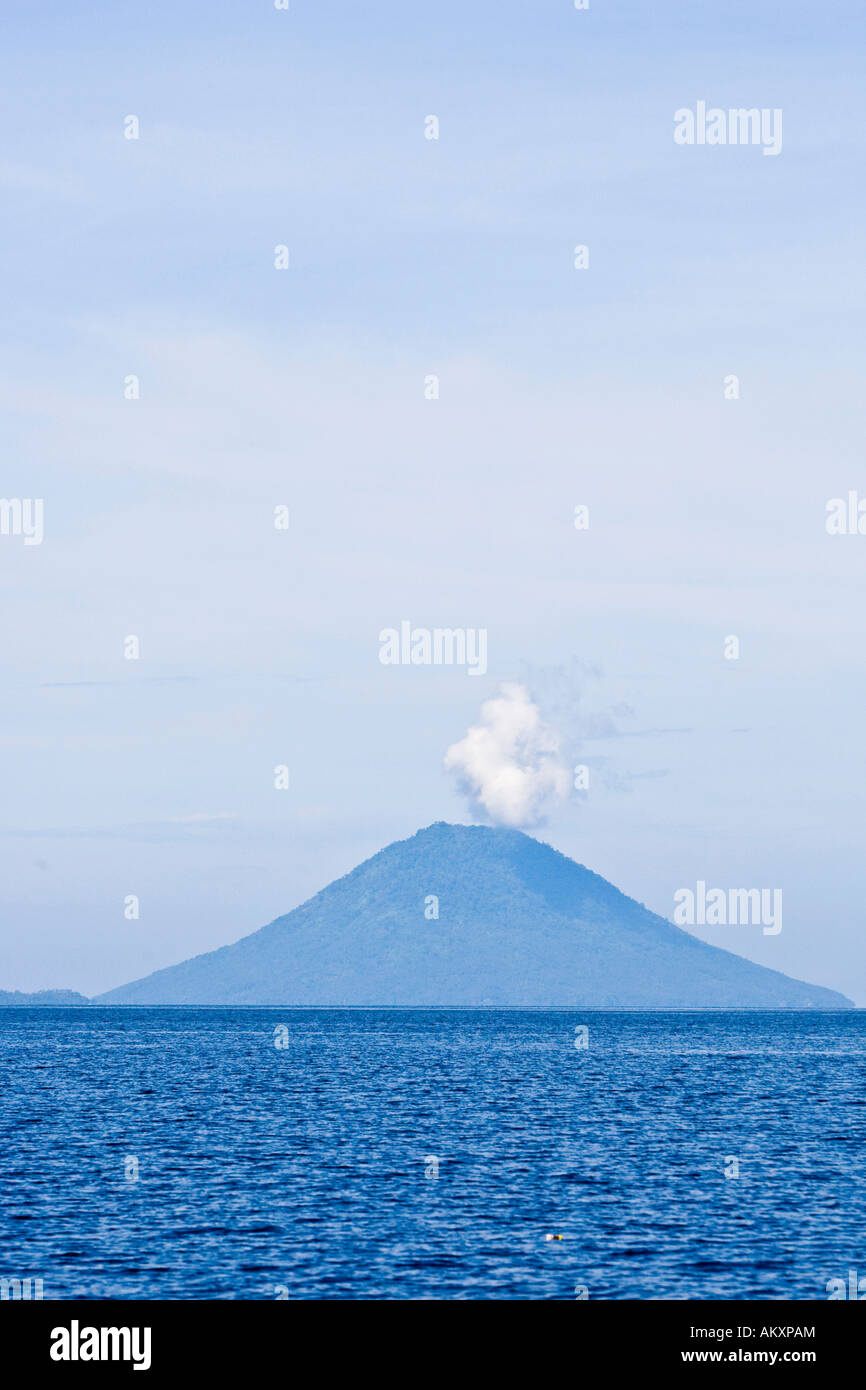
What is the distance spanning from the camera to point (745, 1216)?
5969cm

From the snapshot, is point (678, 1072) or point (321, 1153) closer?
point (321, 1153)

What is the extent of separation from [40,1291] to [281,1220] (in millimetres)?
13301

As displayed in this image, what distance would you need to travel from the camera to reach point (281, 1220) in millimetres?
57938

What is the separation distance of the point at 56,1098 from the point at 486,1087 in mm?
33230

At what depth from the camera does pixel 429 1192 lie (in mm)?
64875

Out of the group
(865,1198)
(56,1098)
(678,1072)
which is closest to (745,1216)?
(865,1198)

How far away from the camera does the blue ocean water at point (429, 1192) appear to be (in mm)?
48812

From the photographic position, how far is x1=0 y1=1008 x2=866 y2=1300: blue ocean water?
4881cm

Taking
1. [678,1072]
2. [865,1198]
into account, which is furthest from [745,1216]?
[678,1072]
